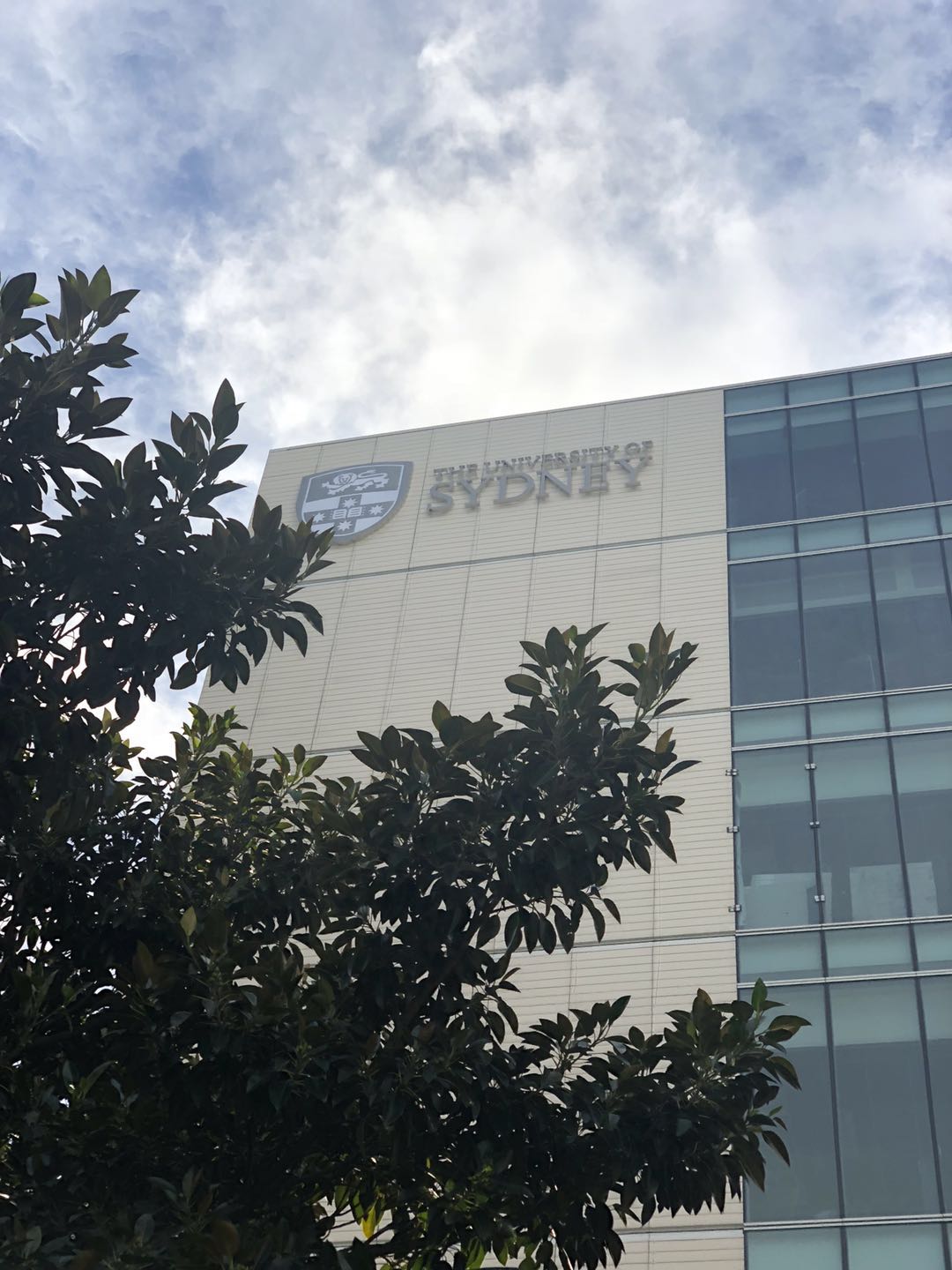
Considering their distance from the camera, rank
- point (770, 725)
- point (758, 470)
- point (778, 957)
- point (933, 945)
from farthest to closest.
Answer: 1. point (758, 470)
2. point (770, 725)
3. point (778, 957)
4. point (933, 945)

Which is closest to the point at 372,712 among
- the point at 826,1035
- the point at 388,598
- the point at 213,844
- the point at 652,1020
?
the point at 388,598

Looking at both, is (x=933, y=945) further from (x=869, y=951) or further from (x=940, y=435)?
(x=940, y=435)

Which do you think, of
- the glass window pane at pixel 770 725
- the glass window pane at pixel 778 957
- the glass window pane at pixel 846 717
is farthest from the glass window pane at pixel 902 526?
the glass window pane at pixel 778 957

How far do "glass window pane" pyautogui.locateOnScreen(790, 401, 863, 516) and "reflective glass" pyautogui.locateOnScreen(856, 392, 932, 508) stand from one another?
0.21 metres

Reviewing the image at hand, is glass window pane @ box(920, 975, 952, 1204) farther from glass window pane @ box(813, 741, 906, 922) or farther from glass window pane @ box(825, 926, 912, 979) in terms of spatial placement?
glass window pane @ box(813, 741, 906, 922)

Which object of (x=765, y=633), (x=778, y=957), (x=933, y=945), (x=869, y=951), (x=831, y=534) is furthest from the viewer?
(x=831, y=534)

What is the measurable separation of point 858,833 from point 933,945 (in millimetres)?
2076

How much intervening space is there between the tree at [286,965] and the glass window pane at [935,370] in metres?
20.1

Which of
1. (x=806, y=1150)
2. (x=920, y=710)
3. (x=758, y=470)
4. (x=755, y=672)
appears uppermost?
(x=758, y=470)

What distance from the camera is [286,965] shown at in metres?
8.56

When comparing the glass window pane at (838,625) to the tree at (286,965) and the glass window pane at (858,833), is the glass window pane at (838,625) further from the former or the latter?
the tree at (286,965)

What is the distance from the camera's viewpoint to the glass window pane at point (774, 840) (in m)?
21.2

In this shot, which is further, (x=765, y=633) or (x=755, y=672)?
(x=765, y=633)

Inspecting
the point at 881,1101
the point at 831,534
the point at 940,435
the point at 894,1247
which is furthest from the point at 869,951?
the point at 940,435
